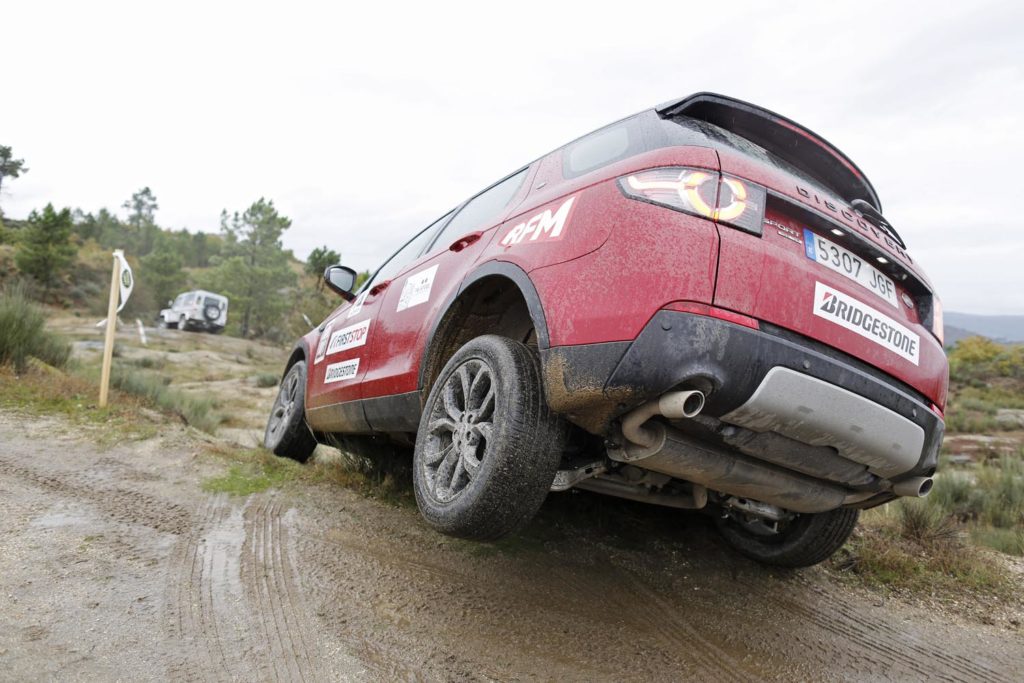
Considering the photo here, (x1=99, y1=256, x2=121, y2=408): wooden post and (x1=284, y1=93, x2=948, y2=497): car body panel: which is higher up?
(x1=284, y1=93, x2=948, y2=497): car body panel

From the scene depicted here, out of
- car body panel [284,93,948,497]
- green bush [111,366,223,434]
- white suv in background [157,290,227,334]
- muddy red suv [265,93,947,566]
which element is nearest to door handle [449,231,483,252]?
muddy red suv [265,93,947,566]

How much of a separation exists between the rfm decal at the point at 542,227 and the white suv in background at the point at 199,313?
94.7 ft

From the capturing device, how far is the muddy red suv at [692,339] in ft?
5.78

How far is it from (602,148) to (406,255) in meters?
1.91

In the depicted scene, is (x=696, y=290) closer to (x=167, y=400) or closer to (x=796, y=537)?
(x=796, y=537)

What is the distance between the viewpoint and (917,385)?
2090mm

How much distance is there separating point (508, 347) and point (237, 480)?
99.7 inches

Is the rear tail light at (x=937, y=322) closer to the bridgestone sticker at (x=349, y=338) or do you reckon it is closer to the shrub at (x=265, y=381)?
the bridgestone sticker at (x=349, y=338)

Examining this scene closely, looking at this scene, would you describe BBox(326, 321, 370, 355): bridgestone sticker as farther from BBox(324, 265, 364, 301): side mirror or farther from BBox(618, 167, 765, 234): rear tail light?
BBox(618, 167, 765, 234): rear tail light

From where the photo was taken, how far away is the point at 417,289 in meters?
3.13

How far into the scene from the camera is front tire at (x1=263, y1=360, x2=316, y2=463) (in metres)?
4.75

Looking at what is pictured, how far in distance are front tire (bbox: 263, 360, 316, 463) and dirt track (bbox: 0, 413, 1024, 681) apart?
43.3 inches

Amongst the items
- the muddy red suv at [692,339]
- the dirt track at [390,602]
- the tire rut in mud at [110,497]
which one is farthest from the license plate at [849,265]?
the tire rut in mud at [110,497]

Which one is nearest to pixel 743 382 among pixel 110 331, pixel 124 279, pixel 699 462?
pixel 699 462
